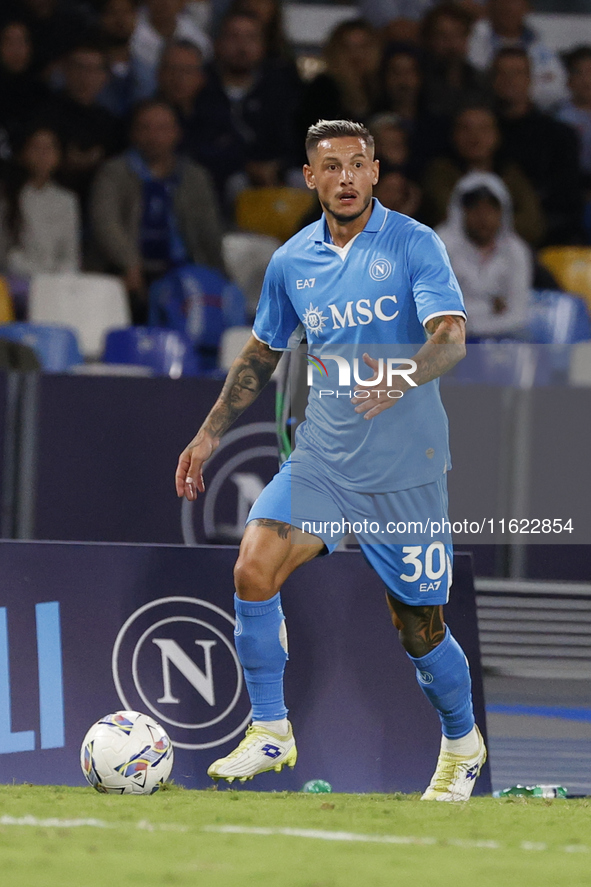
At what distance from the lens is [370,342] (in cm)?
465

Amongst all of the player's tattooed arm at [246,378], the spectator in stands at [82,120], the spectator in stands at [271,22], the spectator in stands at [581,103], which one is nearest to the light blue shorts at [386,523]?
the player's tattooed arm at [246,378]

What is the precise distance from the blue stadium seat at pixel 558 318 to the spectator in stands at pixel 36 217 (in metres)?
3.50

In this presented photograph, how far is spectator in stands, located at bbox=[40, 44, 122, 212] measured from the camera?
9656mm

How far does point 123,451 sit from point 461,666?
9.77 ft

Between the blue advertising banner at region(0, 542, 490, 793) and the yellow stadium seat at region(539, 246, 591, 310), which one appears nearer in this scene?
the blue advertising banner at region(0, 542, 490, 793)

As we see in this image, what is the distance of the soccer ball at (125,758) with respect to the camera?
434 centimetres

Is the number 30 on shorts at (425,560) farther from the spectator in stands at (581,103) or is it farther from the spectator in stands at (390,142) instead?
the spectator in stands at (581,103)

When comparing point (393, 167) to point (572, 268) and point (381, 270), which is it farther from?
point (381, 270)

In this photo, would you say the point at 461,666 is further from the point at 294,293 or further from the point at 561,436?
the point at 561,436

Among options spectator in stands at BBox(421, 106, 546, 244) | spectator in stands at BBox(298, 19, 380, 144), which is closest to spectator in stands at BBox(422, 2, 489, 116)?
spectator in stands at BBox(421, 106, 546, 244)

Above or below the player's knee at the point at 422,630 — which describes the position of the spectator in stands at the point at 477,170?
above

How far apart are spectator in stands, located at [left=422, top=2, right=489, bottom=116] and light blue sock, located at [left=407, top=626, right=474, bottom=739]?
23.8 ft

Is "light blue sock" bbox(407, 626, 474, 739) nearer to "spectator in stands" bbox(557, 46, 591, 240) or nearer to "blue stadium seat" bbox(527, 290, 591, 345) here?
"blue stadium seat" bbox(527, 290, 591, 345)

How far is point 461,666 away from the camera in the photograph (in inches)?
184
